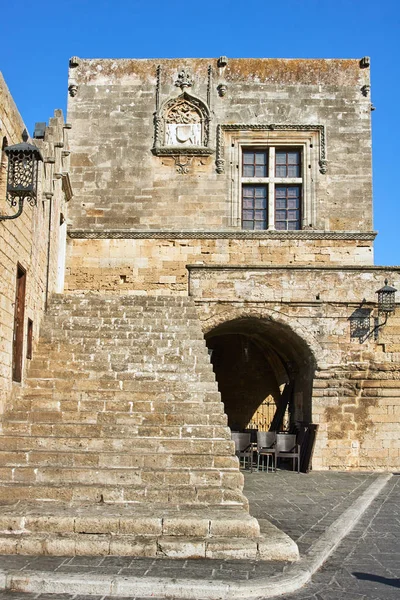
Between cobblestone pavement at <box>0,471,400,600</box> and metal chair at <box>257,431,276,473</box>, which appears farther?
metal chair at <box>257,431,276,473</box>

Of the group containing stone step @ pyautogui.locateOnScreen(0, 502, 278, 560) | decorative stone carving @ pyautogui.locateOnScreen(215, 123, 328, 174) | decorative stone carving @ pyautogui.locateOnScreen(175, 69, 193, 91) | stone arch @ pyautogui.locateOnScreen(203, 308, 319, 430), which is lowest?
stone step @ pyautogui.locateOnScreen(0, 502, 278, 560)

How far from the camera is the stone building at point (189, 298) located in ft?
25.0

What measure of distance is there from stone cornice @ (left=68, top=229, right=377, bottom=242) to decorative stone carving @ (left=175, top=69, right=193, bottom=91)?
351 centimetres

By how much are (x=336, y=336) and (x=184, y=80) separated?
23.5 feet

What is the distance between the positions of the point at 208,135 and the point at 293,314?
513cm

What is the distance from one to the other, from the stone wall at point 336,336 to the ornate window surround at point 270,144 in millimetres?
2973

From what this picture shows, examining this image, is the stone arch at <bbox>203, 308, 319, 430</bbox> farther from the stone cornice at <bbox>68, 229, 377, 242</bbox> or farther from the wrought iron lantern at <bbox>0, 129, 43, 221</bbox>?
the wrought iron lantern at <bbox>0, 129, 43, 221</bbox>

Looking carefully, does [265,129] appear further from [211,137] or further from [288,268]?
[288,268]

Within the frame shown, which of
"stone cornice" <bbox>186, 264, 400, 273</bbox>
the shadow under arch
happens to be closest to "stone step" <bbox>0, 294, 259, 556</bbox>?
"stone cornice" <bbox>186, 264, 400, 273</bbox>

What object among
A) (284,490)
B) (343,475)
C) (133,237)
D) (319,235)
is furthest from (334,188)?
(284,490)

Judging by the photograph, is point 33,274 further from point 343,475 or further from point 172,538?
point 343,475

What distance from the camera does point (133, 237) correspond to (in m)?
15.8

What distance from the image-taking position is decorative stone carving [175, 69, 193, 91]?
1644 centimetres

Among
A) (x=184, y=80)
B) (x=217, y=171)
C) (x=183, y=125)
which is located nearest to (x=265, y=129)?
(x=217, y=171)
